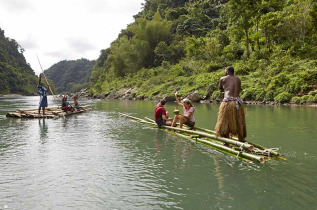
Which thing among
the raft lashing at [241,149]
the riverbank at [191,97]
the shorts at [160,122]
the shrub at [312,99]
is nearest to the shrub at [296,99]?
the riverbank at [191,97]

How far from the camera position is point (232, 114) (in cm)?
719

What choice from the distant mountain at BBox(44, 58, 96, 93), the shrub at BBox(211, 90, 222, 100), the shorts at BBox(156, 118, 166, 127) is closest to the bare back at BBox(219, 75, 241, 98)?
the shorts at BBox(156, 118, 166, 127)

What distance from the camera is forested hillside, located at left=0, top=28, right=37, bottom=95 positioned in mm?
87250

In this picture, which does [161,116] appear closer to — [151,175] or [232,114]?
[232,114]

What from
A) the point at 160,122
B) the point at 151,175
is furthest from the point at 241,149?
the point at 160,122

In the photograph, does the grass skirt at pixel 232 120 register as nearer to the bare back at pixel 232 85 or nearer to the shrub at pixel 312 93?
the bare back at pixel 232 85

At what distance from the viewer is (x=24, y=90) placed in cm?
9562

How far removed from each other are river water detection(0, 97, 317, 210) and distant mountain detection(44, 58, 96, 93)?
155 metres

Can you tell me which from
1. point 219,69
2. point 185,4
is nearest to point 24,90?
point 185,4

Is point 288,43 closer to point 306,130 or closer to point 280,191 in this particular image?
point 306,130

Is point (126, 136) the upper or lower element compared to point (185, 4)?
lower

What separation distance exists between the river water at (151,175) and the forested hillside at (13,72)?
3500 inches

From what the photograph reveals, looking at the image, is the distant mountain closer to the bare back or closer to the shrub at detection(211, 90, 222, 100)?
the shrub at detection(211, 90, 222, 100)

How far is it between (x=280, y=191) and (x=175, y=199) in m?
1.98
